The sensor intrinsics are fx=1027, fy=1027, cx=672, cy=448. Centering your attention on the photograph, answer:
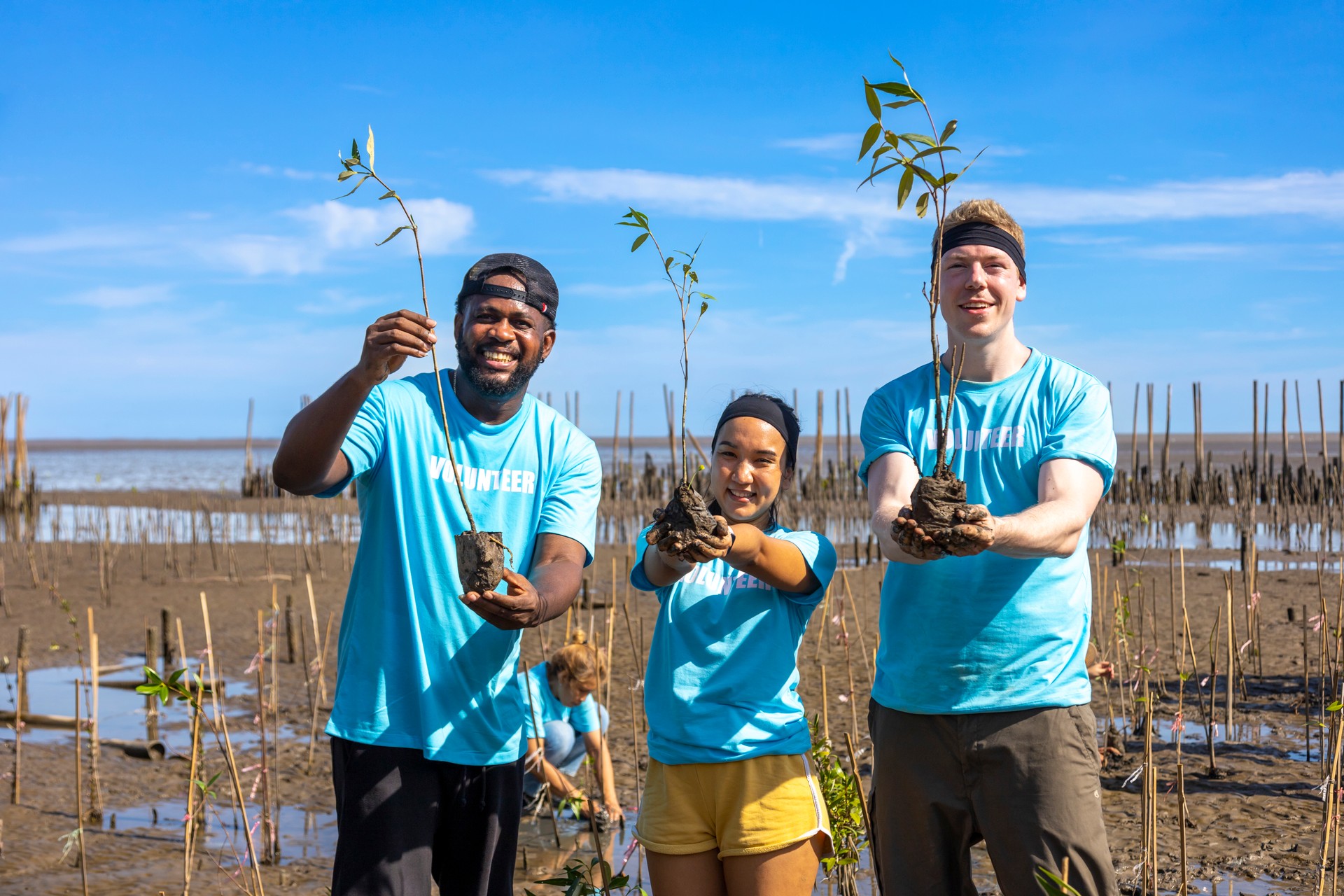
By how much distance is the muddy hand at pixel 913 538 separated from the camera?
2.11 metres

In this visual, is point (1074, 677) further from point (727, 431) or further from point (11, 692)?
point (11, 692)

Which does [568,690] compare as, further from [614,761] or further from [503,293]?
[503,293]

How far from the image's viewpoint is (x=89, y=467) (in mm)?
52500

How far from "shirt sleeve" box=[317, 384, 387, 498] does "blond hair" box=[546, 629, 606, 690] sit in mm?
2418

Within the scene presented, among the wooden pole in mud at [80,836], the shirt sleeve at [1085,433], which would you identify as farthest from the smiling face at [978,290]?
the wooden pole in mud at [80,836]

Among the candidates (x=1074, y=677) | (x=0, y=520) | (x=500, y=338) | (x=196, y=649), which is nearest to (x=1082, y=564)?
(x=1074, y=677)

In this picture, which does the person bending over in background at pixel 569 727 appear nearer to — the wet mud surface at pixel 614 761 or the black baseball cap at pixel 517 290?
the wet mud surface at pixel 614 761

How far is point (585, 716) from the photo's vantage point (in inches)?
206

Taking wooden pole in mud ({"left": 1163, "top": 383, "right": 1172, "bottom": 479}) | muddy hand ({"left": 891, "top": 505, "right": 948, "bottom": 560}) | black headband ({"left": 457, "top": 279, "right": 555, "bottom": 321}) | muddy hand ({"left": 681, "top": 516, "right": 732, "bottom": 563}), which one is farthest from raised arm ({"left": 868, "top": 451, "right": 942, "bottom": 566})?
wooden pole in mud ({"left": 1163, "top": 383, "right": 1172, "bottom": 479})

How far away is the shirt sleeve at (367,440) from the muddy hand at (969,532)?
1429 mm

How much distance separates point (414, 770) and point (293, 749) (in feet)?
15.2

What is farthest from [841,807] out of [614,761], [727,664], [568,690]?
[614,761]

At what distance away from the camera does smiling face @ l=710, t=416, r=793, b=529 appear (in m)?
2.77

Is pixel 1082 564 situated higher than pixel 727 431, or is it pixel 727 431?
pixel 727 431
